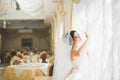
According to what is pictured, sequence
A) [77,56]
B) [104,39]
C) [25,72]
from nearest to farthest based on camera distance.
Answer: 1. [104,39]
2. [77,56]
3. [25,72]

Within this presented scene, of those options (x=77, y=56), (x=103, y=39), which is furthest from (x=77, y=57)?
(x=103, y=39)

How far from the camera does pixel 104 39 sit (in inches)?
106

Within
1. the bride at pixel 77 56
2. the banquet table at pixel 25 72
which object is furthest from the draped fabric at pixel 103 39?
the banquet table at pixel 25 72

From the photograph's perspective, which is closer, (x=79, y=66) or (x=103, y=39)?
(x=103, y=39)

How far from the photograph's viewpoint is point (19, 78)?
7.34 meters

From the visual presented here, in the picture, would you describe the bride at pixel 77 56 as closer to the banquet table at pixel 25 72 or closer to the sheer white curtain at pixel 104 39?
the sheer white curtain at pixel 104 39

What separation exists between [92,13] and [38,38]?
2035cm

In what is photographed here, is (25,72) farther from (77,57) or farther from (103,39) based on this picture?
(103,39)

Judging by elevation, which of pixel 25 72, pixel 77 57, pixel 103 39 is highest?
pixel 103 39

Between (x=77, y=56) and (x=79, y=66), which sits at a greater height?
(x=77, y=56)

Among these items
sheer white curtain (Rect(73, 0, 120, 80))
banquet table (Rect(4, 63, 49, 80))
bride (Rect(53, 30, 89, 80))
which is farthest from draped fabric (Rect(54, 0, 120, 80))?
banquet table (Rect(4, 63, 49, 80))

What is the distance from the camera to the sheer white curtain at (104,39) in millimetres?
2326

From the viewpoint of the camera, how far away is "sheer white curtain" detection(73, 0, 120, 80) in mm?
2326

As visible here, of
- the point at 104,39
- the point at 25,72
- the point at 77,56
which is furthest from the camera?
the point at 25,72
